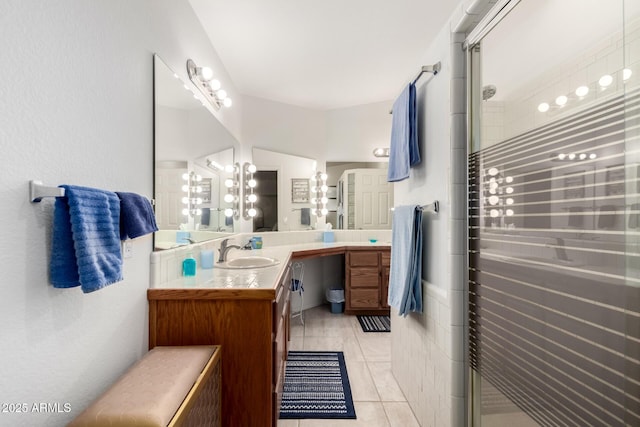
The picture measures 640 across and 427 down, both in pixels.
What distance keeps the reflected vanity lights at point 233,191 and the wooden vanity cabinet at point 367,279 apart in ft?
4.59

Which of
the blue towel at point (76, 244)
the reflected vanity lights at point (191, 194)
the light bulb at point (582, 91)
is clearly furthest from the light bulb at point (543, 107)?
the reflected vanity lights at point (191, 194)

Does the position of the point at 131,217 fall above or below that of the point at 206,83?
below

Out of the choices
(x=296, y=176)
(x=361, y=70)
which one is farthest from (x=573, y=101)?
(x=296, y=176)

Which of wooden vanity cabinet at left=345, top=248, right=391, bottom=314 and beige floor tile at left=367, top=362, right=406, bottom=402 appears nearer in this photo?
beige floor tile at left=367, top=362, right=406, bottom=402

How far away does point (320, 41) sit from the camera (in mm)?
2469

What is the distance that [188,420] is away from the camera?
93 centimetres

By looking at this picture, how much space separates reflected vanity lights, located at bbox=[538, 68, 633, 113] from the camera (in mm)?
697

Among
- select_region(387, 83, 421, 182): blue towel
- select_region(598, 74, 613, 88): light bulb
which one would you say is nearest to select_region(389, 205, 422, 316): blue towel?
select_region(387, 83, 421, 182): blue towel

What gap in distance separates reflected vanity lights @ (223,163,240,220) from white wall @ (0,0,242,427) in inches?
54.2

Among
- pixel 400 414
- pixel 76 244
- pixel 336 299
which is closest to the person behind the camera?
pixel 76 244

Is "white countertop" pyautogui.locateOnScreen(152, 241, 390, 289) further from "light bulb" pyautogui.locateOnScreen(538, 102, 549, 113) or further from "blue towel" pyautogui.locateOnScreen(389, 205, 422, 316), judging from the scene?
"light bulb" pyautogui.locateOnScreen(538, 102, 549, 113)

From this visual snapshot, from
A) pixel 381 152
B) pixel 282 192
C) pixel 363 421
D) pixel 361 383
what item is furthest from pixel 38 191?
pixel 381 152

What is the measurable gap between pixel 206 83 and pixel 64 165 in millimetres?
1437

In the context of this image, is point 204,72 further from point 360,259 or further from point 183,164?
point 360,259
